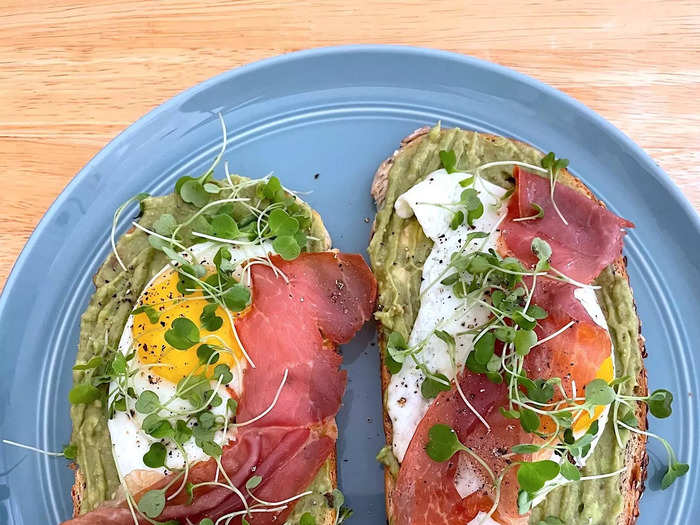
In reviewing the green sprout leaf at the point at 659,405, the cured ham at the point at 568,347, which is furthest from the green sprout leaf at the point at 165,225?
the green sprout leaf at the point at 659,405

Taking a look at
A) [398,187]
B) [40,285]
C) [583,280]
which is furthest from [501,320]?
[40,285]

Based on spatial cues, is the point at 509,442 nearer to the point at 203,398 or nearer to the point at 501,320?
the point at 501,320

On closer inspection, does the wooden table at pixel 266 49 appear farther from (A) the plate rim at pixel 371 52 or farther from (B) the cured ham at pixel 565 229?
(B) the cured ham at pixel 565 229

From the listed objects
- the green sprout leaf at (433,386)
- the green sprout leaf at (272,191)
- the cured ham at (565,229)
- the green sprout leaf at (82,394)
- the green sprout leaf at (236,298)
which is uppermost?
the green sprout leaf at (272,191)

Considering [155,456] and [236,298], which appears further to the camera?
[236,298]

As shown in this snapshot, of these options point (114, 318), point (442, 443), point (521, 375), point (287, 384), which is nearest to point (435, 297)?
point (521, 375)

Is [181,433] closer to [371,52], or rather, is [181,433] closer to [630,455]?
[630,455]
